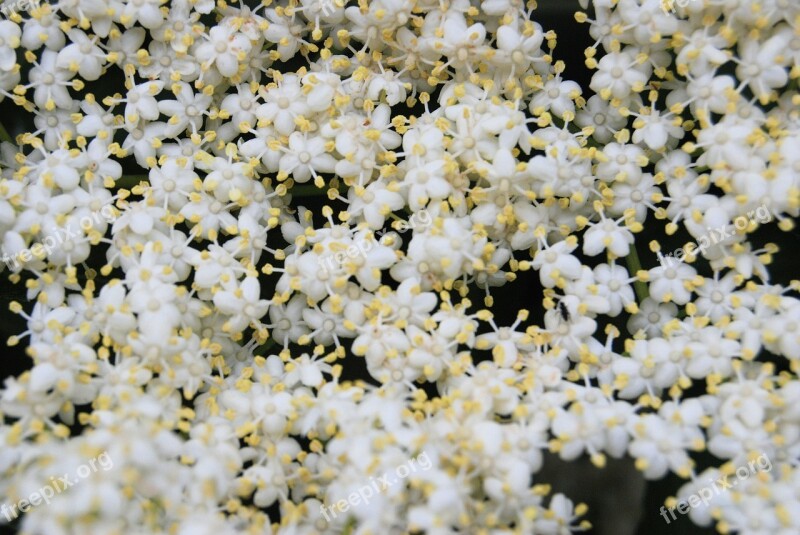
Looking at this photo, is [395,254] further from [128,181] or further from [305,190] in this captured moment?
[128,181]

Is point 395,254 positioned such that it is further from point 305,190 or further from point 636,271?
point 636,271

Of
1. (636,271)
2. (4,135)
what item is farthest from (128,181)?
(636,271)

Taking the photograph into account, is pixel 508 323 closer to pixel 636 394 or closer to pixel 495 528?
pixel 636 394

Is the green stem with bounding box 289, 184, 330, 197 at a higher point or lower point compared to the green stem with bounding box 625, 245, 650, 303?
lower

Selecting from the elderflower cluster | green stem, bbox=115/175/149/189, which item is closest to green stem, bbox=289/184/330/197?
the elderflower cluster

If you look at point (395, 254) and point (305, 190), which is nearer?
point (395, 254)

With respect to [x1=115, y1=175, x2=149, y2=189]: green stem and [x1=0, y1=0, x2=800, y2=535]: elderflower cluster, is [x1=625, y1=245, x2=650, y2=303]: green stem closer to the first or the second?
[x1=0, y1=0, x2=800, y2=535]: elderflower cluster

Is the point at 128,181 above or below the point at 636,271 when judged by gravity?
below

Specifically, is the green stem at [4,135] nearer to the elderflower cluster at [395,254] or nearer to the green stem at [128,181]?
the elderflower cluster at [395,254]

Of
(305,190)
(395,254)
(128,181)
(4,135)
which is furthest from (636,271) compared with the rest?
(4,135)
